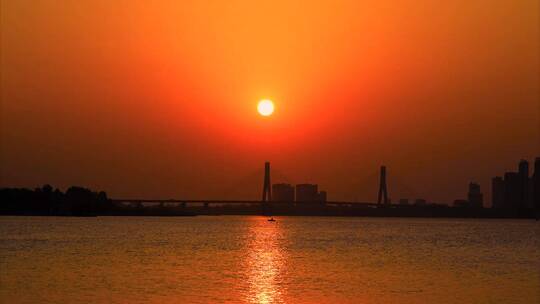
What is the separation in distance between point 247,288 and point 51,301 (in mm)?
9534

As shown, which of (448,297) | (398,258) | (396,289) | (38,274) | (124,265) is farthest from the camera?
(398,258)

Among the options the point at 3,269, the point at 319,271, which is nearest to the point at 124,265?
the point at 3,269

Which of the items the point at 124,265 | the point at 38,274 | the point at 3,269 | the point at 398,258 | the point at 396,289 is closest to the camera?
the point at 396,289

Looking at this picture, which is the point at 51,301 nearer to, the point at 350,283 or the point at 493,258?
the point at 350,283

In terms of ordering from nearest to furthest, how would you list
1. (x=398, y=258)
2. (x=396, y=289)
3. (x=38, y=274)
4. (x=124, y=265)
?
(x=396, y=289), (x=38, y=274), (x=124, y=265), (x=398, y=258)

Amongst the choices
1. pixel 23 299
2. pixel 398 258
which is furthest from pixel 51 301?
pixel 398 258

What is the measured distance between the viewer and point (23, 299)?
3691 cm

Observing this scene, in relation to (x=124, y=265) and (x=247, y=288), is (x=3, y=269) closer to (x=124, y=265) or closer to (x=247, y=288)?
(x=124, y=265)

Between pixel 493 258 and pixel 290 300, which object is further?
pixel 493 258

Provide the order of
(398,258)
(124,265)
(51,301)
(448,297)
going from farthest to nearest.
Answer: (398,258)
(124,265)
(448,297)
(51,301)

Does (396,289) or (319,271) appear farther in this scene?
(319,271)

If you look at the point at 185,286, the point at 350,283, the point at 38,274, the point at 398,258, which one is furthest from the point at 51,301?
the point at 398,258

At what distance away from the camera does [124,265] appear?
5622 cm

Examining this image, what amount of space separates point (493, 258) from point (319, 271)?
22.1m
